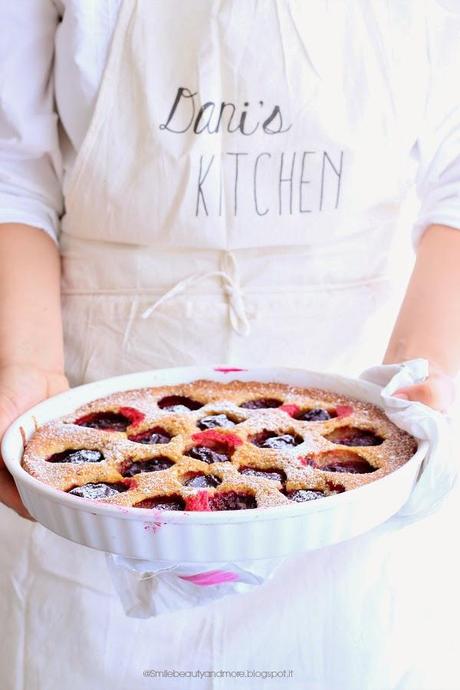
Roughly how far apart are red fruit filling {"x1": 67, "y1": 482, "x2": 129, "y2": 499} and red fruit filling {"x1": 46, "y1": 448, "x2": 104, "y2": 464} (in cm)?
5

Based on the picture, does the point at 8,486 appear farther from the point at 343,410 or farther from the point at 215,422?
the point at 343,410

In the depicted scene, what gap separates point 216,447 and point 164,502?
14 cm

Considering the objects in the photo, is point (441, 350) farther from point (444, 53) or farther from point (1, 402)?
point (1, 402)

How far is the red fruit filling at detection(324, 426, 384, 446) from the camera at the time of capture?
1.00 meters

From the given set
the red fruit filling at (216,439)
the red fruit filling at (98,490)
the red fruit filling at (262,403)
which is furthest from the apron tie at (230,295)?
the red fruit filling at (98,490)

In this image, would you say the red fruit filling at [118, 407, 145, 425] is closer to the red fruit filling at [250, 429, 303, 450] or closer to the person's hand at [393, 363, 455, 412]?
the red fruit filling at [250, 429, 303, 450]

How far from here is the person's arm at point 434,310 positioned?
1.12m

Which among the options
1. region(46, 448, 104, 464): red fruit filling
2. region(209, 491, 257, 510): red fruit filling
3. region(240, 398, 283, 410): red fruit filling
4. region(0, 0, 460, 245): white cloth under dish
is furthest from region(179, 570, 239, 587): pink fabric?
region(0, 0, 460, 245): white cloth under dish

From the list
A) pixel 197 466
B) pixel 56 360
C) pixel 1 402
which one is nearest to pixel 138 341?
pixel 56 360

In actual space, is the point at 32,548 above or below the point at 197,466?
below

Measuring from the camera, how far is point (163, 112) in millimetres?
1137

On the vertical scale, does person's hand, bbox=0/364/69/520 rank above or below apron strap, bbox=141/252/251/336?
below

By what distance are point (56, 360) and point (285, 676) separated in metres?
0.50

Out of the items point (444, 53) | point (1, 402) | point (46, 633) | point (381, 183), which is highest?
point (444, 53)
